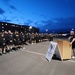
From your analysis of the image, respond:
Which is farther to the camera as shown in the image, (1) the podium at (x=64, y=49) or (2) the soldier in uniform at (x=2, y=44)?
(2) the soldier in uniform at (x=2, y=44)

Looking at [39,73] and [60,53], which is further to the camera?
[60,53]

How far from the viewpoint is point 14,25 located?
83438 millimetres

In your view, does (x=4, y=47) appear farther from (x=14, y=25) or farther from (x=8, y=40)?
(x=14, y=25)

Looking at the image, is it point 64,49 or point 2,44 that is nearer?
point 64,49

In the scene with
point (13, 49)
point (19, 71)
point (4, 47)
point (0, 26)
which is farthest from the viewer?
point (0, 26)

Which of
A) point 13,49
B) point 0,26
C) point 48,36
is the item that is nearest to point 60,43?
point 13,49

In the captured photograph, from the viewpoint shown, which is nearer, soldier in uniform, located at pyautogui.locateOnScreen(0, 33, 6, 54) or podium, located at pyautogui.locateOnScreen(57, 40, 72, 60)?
podium, located at pyautogui.locateOnScreen(57, 40, 72, 60)

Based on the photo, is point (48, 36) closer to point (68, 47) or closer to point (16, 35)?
point (16, 35)

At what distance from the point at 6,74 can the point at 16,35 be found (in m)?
11.8

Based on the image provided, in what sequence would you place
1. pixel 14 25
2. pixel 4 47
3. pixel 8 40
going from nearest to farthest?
1. pixel 4 47
2. pixel 8 40
3. pixel 14 25

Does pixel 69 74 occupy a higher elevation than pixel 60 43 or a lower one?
lower

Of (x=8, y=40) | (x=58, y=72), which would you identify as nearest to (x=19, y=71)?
(x=58, y=72)

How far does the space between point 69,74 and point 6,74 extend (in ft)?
9.52

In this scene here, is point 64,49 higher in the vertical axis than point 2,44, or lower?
lower
